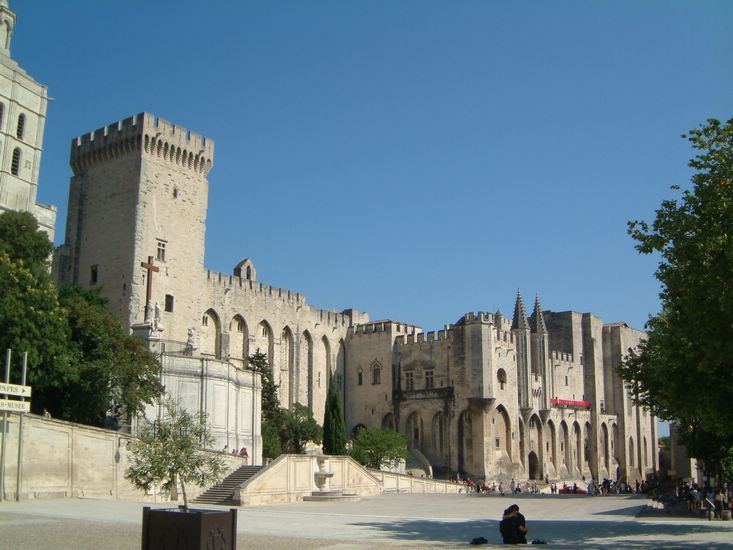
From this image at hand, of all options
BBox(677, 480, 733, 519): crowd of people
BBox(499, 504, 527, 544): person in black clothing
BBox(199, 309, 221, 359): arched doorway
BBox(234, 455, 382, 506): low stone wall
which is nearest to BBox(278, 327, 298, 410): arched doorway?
BBox(199, 309, 221, 359): arched doorway

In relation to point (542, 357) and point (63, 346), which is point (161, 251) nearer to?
point (63, 346)

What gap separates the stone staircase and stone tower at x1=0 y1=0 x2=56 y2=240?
1843 cm

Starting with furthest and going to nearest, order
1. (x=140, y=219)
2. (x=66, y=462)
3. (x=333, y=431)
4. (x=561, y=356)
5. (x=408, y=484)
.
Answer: (x=561, y=356), (x=333, y=431), (x=140, y=219), (x=408, y=484), (x=66, y=462)

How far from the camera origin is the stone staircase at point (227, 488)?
26167 millimetres

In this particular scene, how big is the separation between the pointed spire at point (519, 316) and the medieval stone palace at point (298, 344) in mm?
145

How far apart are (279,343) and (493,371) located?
1371 centimetres

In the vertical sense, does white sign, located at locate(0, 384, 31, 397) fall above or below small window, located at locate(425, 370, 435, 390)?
below

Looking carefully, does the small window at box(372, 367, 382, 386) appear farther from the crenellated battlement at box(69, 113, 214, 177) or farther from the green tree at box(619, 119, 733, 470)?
the green tree at box(619, 119, 733, 470)

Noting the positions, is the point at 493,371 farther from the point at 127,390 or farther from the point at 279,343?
the point at 127,390

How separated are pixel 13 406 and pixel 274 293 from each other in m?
31.3

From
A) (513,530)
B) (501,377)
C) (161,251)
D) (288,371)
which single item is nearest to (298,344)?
(288,371)

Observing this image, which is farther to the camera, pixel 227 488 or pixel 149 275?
pixel 149 275

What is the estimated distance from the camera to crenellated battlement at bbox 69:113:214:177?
42.5 m

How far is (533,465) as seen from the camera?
6016 centimetres
